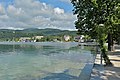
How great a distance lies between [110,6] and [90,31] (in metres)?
3.87

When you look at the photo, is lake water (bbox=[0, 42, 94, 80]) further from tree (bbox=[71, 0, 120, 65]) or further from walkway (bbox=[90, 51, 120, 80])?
tree (bbox=[71, 0, 120, 65])

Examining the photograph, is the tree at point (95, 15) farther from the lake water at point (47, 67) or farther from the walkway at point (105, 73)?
the walkway at point (105, 73)

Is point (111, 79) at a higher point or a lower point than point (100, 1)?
lower

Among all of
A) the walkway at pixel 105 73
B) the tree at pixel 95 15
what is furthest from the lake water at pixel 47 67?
the tree at pixel 95 15

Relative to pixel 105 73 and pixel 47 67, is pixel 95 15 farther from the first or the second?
pixel 105 73

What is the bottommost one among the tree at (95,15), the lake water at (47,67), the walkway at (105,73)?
the lake water at (47,67)

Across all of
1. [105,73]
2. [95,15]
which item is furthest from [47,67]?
[95,15]

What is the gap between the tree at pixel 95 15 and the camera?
27.3 metres

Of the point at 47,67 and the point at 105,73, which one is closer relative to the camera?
the point at 105,73

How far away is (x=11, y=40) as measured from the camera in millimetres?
199125

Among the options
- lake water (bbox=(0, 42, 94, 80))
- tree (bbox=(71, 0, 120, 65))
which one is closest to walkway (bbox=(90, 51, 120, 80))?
lake water (bbox=(0, 42, 94, 80))

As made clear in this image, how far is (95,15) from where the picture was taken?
2938cm

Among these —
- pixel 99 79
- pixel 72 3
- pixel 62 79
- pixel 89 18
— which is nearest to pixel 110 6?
pixel 89 18

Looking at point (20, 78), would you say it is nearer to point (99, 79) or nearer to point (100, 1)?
point (99, 79)
